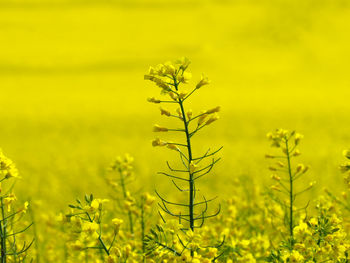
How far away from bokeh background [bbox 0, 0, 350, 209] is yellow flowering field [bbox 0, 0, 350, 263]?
75 millimetres

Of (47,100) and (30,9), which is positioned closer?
(47,100)

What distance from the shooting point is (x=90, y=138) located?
1543 centimetres

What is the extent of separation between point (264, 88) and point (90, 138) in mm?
9359

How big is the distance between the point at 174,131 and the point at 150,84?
28.5 ft

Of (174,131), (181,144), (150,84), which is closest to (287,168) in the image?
(181,144)

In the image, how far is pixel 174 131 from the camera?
16.6m

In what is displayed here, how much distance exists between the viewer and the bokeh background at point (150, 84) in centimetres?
1191

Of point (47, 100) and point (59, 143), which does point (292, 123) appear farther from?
point (47, 100)

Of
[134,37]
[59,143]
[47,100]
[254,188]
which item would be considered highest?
[134,37]

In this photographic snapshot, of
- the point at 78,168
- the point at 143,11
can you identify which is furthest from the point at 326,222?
the point at 143,11

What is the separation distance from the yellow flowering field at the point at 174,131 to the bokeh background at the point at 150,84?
75mm

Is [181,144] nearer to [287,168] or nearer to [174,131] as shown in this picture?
[287,168]

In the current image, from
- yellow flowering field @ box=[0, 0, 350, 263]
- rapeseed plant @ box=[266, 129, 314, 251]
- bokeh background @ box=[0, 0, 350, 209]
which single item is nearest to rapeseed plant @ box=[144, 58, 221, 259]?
yellow flowering field @ box=[0, 0, 350, 263]

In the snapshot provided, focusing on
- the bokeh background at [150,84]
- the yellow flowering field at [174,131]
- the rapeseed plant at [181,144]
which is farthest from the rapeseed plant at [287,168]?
the bokeh background at [150,84]
